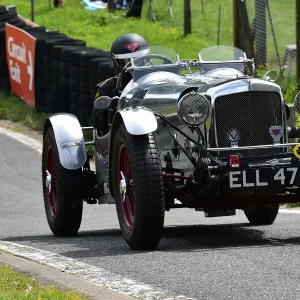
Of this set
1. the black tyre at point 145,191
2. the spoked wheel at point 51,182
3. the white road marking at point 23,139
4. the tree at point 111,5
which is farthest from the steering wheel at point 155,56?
the tree at point 111,5

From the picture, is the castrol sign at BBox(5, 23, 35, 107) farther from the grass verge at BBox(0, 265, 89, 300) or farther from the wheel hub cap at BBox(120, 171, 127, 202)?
the grass verge at BBox(0, 265, 89, 300)

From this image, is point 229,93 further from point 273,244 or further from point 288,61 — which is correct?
point 288,61

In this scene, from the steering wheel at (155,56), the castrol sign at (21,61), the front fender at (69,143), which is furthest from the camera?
the castrol sign at (21,61)

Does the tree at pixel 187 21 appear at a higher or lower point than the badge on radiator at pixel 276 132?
lower

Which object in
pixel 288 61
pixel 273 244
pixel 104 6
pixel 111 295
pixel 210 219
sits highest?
pixel 111 295

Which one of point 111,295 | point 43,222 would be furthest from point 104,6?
point 111,295

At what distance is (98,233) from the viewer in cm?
1099

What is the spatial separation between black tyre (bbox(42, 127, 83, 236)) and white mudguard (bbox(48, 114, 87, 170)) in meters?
0.08

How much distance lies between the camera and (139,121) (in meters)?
8.87

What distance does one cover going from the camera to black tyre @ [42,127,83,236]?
34.4 feet

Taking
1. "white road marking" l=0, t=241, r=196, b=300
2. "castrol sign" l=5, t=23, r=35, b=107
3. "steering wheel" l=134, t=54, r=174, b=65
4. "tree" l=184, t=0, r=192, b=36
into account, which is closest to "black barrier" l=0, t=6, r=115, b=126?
"castrol sign" l=5, t=23, r=35, b=107

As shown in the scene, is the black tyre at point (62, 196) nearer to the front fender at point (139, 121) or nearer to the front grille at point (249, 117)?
the front fender at point (139, 121)

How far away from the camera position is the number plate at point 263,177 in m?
8.66

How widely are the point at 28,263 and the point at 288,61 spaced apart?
1762 centimetres
